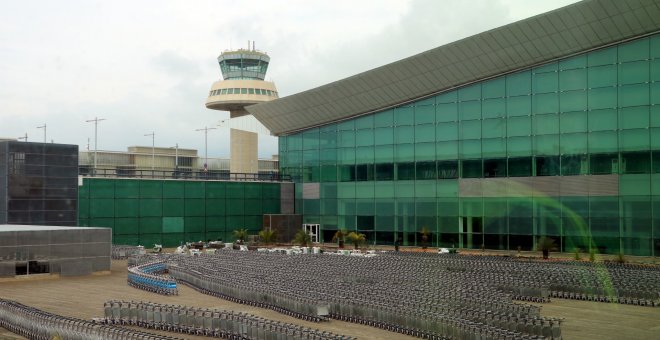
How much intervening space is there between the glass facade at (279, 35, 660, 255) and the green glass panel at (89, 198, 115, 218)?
23.3 m

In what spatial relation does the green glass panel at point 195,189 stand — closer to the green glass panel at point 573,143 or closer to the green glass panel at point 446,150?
the green glass panel at point 446,150

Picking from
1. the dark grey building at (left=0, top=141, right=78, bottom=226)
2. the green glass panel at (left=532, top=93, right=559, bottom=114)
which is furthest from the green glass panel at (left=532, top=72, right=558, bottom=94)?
the dark grey building at (left=0, top=141, right=78, bottom=226)

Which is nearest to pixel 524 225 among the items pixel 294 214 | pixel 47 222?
pixel 294 214

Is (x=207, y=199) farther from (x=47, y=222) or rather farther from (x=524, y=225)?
(x=524, y=225)

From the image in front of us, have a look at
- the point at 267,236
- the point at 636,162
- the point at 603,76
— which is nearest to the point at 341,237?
the point at 267,236

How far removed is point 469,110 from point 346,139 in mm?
15936

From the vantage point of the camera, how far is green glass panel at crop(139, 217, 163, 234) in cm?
8044

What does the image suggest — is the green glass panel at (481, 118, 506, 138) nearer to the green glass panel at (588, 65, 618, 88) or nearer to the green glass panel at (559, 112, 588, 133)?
the green glass panel at (559, 112, 588, 133)

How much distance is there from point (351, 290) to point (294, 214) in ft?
160

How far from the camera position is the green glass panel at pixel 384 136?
7994 centimetres

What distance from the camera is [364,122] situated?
82188 millimetres

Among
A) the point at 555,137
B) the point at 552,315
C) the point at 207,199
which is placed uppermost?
the point at 555,137

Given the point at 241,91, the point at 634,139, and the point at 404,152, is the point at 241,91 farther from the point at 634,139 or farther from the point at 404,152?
the point at 634,139

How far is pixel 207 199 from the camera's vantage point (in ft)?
283
